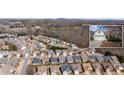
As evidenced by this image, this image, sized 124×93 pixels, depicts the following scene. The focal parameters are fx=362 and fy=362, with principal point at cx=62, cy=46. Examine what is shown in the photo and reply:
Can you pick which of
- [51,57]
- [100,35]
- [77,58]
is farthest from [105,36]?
[51,57]

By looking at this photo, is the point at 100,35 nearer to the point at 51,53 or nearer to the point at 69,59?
the point at 69,59

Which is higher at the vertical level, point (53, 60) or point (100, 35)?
point (100, 35)

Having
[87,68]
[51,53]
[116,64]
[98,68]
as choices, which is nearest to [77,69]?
[87,68]

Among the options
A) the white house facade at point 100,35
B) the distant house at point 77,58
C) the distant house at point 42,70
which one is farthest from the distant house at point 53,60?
the white house facade at point 100,35

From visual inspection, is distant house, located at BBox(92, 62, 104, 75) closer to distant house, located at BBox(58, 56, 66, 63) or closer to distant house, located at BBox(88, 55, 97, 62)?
distant house, located at BBox(88, 55, 97, 62)

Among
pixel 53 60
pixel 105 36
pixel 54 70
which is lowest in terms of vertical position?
pixel 54 70

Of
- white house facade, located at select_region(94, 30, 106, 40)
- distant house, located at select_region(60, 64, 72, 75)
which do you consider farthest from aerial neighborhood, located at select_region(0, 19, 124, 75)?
white house facade, located at select_region(94, 30, 106, 40)

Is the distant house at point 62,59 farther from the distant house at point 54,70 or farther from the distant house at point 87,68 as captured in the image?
the distant house at point 87,68
